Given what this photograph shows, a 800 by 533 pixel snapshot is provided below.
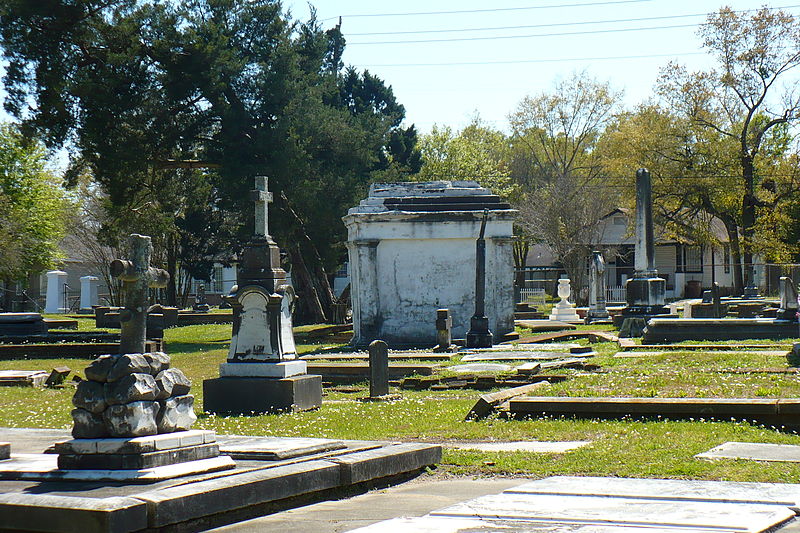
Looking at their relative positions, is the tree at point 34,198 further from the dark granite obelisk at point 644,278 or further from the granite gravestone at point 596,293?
the dark granite obelisk at point 644,278

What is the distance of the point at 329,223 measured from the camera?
38219 mm

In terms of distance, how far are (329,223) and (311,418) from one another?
2506cm

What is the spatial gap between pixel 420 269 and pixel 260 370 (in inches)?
592

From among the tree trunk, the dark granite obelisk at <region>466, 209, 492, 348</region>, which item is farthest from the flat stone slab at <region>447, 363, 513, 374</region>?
the tree trunk

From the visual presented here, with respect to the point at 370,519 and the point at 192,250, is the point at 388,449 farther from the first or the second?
the point at 192,250

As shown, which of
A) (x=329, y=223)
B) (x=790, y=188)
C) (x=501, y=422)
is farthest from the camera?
(x=790, y=188)

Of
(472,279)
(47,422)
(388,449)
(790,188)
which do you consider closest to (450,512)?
(388,449)

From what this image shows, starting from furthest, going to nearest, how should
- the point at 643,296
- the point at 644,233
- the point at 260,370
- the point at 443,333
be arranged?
the point at 644,233
the point at 643,296
the point at 443,333
the point at 260,370

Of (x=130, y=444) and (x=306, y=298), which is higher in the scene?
(x=306, y=298)

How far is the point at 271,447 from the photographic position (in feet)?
26.5

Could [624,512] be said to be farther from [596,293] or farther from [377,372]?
[596,293]

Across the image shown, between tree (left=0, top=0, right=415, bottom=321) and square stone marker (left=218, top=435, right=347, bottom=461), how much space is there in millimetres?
24953

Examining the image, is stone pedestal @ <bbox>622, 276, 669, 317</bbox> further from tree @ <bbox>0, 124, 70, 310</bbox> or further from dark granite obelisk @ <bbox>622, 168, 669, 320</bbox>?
tree @ <bbox>0, 124, 70, 310</bbox>

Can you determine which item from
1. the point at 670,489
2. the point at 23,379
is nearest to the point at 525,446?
Result: the point at 670,489
